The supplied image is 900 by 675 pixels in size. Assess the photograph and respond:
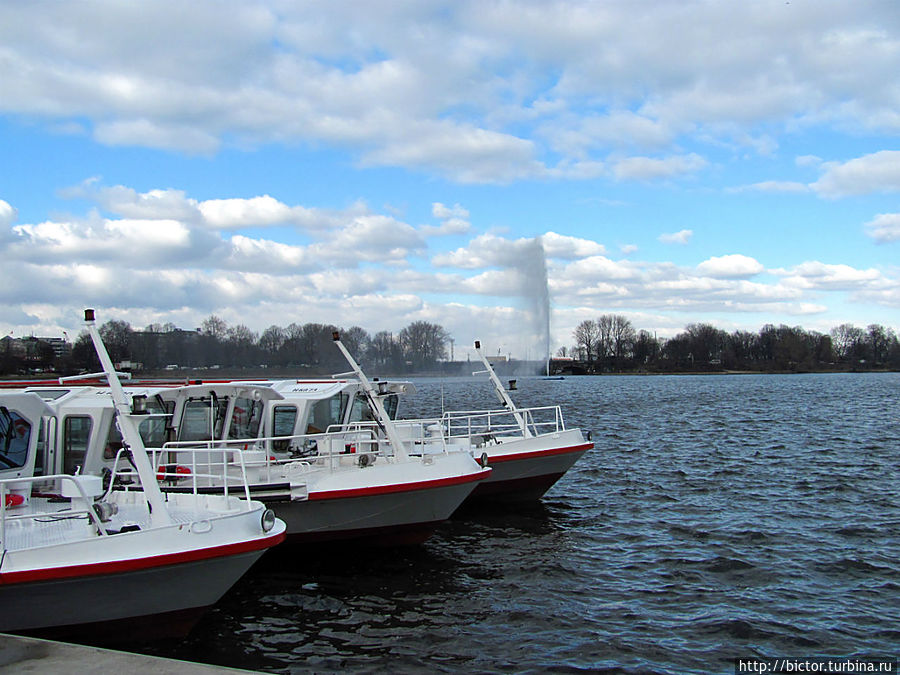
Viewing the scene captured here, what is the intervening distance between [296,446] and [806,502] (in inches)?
513

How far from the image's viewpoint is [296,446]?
55.4 feet

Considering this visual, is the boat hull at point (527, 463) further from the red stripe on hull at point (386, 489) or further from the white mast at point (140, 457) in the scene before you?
the white mast at point (140, 457)

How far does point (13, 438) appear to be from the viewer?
12055 mm

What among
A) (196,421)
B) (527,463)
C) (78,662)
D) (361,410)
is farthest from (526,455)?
(78,662)

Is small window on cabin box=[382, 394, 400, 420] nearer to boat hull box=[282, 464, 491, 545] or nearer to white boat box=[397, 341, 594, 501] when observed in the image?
white boat box=[397, 341, 594, 501]

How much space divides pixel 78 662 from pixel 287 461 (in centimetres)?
751

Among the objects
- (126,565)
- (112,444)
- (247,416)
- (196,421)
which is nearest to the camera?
(126,565)

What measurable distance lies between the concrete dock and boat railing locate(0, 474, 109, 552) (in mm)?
1690

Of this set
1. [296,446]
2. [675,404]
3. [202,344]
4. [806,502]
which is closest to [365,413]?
[296,446]

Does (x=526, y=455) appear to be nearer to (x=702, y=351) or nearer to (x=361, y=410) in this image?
(x=361, y=410)

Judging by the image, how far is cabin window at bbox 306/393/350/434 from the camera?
57.6 ft

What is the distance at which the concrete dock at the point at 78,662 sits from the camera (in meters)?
6.79

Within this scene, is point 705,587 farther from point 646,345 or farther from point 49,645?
point 646,345

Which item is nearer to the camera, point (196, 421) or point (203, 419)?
point (196, 421)
